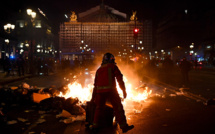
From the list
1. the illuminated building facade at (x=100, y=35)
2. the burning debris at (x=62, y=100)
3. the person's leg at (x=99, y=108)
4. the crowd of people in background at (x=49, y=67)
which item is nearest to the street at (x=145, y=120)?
the burning debris at (x=62, y=100)

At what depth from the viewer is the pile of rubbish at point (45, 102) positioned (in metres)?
6.36

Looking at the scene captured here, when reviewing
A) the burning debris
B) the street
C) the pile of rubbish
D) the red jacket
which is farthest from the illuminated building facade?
the red jacket

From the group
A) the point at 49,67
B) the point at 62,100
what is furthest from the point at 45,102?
the point at 49,67

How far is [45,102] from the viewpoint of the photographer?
7.23 metres

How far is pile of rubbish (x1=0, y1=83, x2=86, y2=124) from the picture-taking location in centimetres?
636

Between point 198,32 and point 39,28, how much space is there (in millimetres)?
53467

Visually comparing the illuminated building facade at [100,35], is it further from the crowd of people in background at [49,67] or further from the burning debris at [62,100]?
the burning debris at [62,100]

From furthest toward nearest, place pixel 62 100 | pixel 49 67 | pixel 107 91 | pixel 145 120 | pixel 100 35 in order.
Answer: pixel 100 35
pixel 49 67
pixel 62 100
pixel 145 120
pixel 107 91

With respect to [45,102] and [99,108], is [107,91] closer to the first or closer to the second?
[99,108]

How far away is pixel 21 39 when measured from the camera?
64.9 meters

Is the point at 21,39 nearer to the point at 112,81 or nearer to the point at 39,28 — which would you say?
the point at 39,28

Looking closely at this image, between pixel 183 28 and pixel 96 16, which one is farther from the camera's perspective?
pixel 96 16

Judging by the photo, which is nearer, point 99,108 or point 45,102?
point 99,108

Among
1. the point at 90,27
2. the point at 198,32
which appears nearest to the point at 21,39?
the point at 90,27
